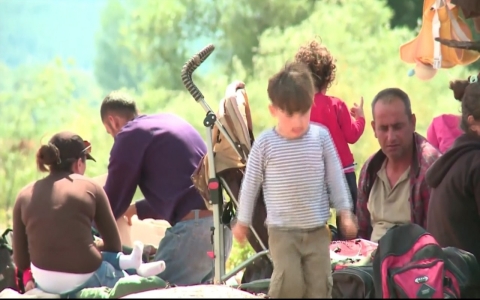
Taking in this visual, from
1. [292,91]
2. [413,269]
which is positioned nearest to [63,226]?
[292,91]

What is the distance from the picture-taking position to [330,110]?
18.0 feet

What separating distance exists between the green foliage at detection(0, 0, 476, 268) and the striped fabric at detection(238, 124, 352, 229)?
472cm

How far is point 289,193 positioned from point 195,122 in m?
5.42

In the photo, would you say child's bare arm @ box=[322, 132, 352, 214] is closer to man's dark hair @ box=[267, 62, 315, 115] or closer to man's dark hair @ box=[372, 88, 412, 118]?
man's dark hair @ box=[267, 62, 315, 115]

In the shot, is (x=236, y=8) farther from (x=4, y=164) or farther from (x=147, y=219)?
(x=147, y=219)

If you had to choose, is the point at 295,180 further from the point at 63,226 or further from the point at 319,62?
the point at 319,62

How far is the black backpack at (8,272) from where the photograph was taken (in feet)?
17.5

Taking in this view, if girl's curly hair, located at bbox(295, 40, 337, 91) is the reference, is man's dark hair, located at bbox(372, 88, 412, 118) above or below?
below

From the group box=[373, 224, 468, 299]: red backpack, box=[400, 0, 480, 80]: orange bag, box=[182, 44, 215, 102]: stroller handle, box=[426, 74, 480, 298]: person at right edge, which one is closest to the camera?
box=[373, 224, 468, 299]: red backpack

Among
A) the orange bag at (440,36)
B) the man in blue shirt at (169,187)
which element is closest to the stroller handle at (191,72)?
the man in blue shirt at (169,187)

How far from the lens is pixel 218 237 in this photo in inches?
200

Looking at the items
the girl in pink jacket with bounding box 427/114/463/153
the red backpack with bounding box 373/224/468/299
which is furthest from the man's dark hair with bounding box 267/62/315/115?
the girl in pink jacket with bounding box 427/114/463/153

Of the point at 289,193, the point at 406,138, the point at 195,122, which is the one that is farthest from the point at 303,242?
the point at 195,122

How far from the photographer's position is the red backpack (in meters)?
4.06
